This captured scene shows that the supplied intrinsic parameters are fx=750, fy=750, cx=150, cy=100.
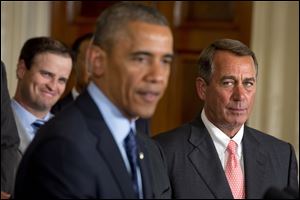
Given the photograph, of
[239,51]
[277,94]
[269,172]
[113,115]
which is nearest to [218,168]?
[269,172]

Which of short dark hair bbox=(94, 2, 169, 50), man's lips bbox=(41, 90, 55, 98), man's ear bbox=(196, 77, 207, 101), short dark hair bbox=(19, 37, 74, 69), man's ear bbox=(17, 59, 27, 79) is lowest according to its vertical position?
man's lips bbox=(41, 90, 55, 98)

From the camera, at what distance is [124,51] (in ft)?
5.32

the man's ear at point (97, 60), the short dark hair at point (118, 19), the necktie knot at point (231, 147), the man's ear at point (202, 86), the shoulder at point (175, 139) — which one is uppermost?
the short dark hair at point (118, 19)

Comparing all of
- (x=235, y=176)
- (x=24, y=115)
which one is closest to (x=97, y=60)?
(x=235, y=176)

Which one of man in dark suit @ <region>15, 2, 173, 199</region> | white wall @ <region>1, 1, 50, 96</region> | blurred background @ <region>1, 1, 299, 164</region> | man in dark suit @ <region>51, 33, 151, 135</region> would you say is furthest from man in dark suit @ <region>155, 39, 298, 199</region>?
white wall @ <region>1, 1, 50, 96</region>

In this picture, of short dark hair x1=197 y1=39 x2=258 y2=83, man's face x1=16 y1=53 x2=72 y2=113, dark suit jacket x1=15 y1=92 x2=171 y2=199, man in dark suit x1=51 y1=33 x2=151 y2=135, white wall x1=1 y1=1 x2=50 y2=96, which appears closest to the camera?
dark suit jacket x1=15 y1=92 x2=171 y2=199

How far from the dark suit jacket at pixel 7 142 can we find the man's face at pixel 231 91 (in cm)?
65

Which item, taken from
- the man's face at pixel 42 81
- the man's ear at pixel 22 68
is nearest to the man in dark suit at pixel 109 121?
the man's face at pixel 42 81

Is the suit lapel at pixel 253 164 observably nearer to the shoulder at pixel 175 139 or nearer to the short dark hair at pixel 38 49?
the shoulder at pixel 175 139

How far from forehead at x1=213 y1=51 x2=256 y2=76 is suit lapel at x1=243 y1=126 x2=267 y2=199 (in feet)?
0.72

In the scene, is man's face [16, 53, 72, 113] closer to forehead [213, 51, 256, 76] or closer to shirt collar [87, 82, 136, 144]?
forehead [213, 51, 256, 76]

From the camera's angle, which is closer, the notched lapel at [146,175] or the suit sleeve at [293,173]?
the notched lapel at [146,175]

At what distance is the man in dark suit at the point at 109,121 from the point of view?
5.13ft

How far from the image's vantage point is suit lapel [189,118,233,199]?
7.67 ft
